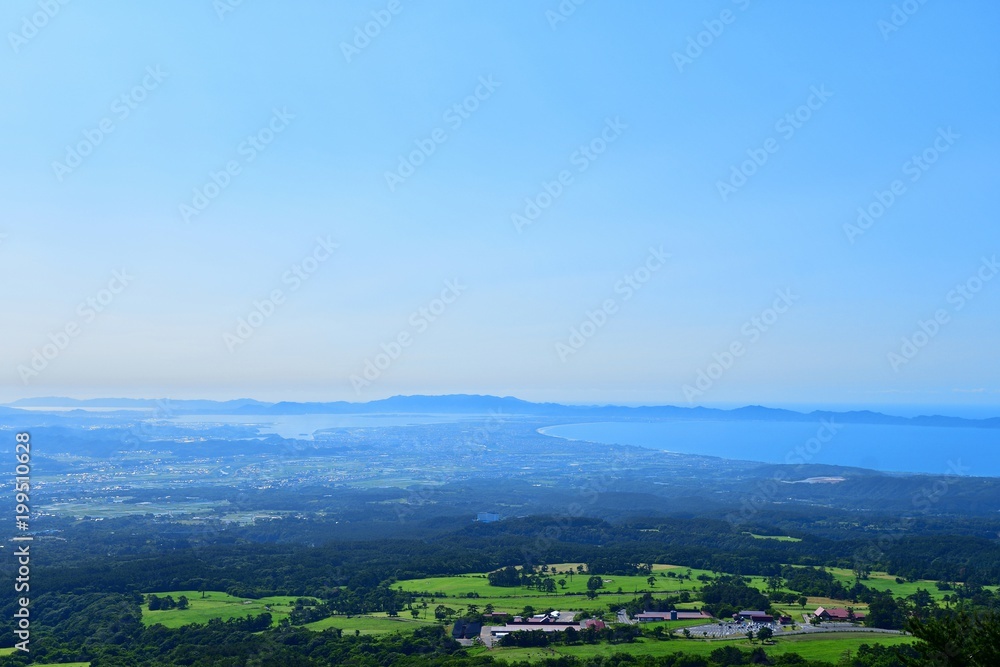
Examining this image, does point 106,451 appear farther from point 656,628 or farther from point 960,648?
point 960,648

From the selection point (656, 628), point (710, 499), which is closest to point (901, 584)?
point (656, 628)

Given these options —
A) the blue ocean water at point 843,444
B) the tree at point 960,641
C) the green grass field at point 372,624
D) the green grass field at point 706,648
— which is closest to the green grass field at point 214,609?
the green grass field at point 372,624

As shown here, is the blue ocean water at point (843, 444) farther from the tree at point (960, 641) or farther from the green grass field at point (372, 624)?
the tree at point (960, 641)

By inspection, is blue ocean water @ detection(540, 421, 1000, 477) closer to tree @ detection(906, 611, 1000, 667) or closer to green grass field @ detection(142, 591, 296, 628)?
green grass field @ detection(142, 591, 296, 628)

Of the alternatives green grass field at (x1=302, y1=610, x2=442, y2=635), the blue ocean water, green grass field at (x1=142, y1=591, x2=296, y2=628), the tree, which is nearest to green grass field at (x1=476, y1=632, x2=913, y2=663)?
green grass field at (x1=302, y1=610, x2=442, y2=635)

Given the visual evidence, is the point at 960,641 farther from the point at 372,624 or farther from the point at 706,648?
the point at 372,624

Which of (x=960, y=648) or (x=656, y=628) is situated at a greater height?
(x=960, y=648)
